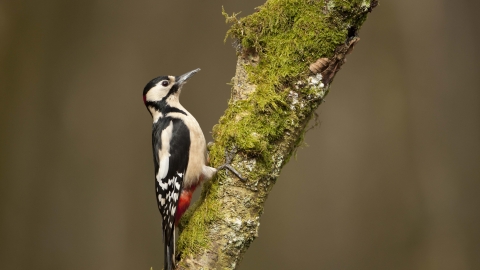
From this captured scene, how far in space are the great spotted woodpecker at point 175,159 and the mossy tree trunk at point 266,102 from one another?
0.27m

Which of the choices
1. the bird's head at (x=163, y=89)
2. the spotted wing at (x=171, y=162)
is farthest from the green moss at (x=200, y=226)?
the bird's head at (x=163, y=89)

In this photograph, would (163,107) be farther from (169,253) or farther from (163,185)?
(169,253)

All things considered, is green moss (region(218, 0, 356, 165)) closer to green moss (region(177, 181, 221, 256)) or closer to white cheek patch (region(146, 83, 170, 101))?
green moss (region(177, 181, 221, 256))

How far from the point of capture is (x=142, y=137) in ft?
13.5

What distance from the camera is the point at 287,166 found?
13.5ft

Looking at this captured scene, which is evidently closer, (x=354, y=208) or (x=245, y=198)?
(x=245, y=198)

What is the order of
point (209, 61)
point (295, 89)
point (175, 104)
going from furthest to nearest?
1. point (209, 61)
2. point (175, 104)
3. point (295, 89)

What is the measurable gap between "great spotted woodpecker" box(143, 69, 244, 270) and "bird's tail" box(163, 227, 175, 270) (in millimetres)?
53

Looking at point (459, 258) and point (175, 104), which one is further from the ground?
point (175, 104)

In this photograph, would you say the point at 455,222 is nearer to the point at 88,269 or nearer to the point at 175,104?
the point at 175,104

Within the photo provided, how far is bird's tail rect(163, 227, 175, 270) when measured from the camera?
7.13ft

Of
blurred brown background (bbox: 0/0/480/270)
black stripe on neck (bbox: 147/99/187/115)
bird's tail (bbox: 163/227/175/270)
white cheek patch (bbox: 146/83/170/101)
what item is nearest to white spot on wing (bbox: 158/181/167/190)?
bird's tail (bbox: 163/227/175/270)

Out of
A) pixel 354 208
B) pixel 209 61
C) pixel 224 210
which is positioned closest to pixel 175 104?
pixel 224 210

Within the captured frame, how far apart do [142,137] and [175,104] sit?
4.72 ft
